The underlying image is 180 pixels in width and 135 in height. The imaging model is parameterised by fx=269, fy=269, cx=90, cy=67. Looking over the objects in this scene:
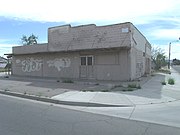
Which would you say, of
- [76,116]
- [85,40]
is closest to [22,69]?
[85,40]

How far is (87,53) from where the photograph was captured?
24.2 metres

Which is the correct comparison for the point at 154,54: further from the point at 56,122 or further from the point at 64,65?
the point at 56,122

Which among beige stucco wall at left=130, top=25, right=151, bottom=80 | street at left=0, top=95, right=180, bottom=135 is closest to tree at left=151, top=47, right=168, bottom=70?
beige stucco wall at left=130, top=25, right=151, bottom=80

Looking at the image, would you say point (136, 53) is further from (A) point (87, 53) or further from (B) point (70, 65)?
(B) point (70, 65)

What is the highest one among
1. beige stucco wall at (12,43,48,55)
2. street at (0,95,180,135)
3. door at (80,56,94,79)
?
beige stucco wall at (12,43,48,55)

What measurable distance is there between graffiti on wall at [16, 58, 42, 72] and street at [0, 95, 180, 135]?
19055 mm

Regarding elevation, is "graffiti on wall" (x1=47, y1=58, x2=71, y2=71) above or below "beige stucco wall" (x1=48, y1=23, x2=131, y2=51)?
below

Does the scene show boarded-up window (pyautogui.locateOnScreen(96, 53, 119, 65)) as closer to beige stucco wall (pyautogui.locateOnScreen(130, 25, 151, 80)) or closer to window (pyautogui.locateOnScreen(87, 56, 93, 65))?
window (pyautogui.locateOnScreen(87, 56, 93, 65))

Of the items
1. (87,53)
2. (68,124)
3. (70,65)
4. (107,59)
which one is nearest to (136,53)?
(107,59)

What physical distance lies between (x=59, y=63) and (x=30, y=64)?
483cm

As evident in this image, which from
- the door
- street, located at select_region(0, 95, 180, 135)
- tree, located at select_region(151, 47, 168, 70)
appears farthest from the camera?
tree, located at select_region(151, 47, 168, 70)

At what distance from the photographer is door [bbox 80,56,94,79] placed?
78.8 feet

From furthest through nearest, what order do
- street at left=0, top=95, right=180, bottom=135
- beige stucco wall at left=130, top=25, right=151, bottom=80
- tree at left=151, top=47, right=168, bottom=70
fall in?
tree at left=151, top=47, right=168, bottom=70
beige stucco wall at left=130, top=25, right=151, bottom=80
street at left=0, top=95, right=180, bottom=135

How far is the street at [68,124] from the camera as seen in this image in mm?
7219
